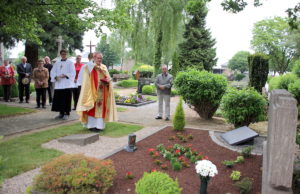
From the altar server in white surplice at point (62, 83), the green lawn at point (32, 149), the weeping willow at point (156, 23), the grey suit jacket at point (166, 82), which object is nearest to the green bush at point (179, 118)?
the green lawn at point (32, 149)

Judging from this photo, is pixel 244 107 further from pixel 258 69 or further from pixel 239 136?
pixel 258 69

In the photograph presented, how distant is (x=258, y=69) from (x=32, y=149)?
12554mm

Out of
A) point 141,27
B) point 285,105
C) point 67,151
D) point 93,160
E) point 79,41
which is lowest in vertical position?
point 67,151

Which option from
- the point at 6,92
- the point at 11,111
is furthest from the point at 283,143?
the point at 6,92

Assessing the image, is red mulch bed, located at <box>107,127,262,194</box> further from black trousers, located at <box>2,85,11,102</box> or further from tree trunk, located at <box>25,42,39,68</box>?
tree trunk, located at <box>25,42,39,68</box>

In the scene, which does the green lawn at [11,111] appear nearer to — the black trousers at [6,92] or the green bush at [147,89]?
the black trousers at [6,92]

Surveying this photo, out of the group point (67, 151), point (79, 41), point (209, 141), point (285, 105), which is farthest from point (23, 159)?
point (79, 41)

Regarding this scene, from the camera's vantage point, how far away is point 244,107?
7.72 metres

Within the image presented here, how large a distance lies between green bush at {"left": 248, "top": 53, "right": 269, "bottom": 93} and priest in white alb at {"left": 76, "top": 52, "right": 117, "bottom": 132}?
9.81 metres

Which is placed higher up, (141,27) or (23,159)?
(141,27)

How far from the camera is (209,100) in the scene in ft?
31.2

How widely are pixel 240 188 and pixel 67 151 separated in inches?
144

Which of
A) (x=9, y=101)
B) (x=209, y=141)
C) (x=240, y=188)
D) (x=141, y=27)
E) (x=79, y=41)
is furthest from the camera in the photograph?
(x=141, y=27)

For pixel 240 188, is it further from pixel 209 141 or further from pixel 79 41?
pixel 79 41
